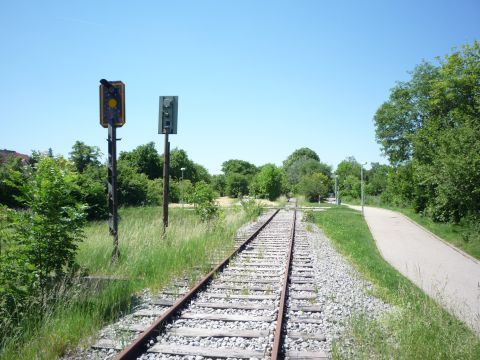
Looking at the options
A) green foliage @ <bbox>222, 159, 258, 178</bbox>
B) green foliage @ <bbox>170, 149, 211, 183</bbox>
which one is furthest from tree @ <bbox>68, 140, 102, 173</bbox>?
green foliage @ <bbox>222, 159, 258, 178</bbox>

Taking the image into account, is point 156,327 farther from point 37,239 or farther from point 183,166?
point 183,166

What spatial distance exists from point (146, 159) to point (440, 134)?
59.0 m

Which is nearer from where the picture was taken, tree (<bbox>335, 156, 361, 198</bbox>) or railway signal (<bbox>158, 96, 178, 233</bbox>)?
railway signal (<bbox>158, 96, 178, 233</bbox>)

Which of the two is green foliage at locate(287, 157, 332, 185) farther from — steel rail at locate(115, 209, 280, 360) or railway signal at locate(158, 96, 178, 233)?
steel rail at locate(115, 209, 280, 360)

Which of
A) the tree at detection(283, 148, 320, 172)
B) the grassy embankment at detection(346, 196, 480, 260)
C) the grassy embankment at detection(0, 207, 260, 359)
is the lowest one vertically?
the grassy embankment at detection(346, 196, 480, 260)

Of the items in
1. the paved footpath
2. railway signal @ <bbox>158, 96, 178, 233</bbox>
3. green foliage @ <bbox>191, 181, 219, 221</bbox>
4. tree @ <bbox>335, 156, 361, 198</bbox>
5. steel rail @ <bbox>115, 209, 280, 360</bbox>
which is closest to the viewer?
steel rail @ <bbox>115, 209, 280, 360</bbox>

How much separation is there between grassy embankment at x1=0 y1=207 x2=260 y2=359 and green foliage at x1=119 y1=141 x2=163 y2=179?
60038 mm

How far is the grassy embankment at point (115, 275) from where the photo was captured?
3.97m

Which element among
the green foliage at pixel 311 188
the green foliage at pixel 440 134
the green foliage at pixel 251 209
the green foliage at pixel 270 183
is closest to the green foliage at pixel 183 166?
the green foliage at pixel 270 183

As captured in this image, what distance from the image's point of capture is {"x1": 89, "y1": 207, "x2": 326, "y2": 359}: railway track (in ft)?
12.9

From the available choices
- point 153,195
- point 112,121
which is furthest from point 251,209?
point 153,195

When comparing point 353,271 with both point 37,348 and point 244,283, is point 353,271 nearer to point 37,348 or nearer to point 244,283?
point 244,283

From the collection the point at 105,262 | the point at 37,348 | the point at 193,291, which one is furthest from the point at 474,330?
the point at 105,262

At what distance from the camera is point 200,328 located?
15.0 ft
